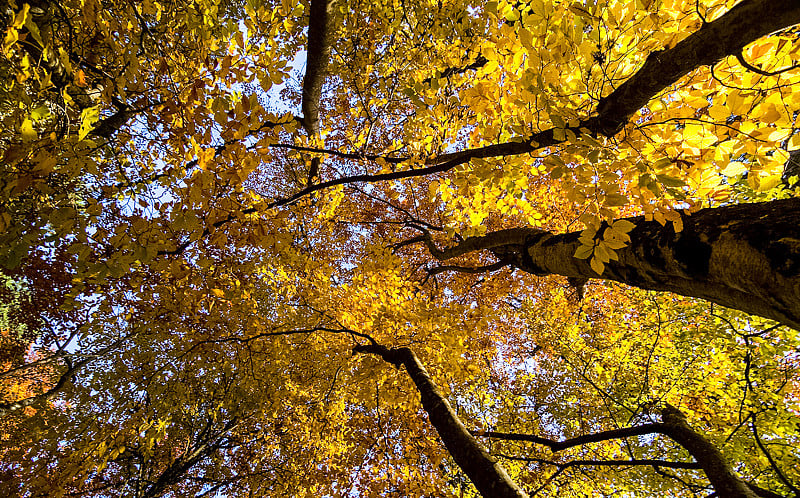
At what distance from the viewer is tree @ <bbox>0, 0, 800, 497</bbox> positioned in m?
1.91

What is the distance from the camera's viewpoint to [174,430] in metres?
8.07

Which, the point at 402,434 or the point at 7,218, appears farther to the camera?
the point at 402,434

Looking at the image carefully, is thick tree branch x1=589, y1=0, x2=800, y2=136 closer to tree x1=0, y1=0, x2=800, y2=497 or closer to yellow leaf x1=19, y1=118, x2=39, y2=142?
tree x1=0, y1=0, x2=800, y2=497

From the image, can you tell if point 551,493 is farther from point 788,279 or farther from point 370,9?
point 370,9

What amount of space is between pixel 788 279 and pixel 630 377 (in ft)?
18.1

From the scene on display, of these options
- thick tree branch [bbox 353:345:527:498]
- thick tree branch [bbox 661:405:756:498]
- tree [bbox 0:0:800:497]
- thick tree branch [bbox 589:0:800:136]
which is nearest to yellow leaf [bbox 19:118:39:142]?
tree [bbox 0:0:800:497]

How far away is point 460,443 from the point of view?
11.2 ft

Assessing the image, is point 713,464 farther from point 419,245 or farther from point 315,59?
point 419,245

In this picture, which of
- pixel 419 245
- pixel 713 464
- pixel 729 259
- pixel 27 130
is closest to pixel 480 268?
pixel 713 464

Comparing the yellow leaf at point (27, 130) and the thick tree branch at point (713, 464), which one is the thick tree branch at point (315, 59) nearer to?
the yellow leaf at point (27, 130)

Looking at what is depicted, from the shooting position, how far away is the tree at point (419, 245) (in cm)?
191

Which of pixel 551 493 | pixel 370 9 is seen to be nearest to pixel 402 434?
pixel 551 493

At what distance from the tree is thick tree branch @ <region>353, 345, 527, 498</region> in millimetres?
37

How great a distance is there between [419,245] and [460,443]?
8.63 meters
